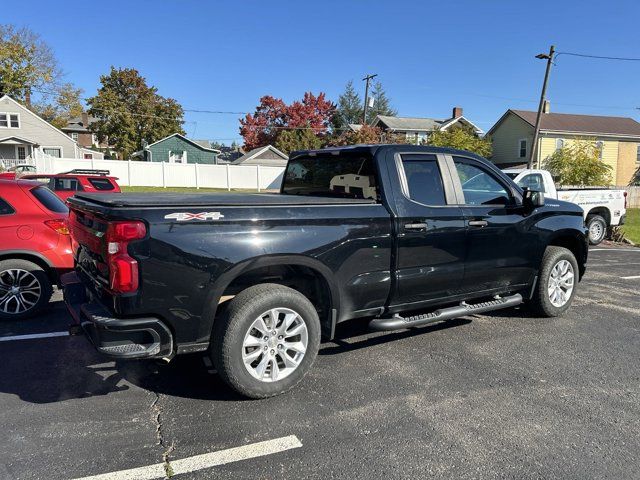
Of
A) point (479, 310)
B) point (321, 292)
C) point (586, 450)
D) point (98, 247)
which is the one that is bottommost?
point (586, 450)

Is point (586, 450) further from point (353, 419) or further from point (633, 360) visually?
point (633, 360)

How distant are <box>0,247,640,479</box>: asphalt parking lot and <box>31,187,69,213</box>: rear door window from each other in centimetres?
137

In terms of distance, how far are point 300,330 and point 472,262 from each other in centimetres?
198

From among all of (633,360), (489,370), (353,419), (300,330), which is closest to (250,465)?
(353,419)

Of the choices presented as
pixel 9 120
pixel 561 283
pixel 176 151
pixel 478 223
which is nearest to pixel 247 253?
pixel 478 223

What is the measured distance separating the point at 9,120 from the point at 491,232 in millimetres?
46704

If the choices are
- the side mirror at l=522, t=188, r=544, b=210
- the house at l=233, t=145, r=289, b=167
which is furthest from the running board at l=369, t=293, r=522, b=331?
the house at l=233, t=145, r=289, b=167

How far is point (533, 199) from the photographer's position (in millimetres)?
5133

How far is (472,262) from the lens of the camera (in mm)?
4816

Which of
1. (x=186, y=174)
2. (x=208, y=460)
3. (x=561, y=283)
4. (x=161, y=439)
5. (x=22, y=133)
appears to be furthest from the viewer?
(x=22, y=133)

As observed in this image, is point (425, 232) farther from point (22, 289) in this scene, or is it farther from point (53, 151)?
point (53, 151)

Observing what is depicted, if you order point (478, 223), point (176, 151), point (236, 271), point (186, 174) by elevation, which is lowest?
point (236, 271)

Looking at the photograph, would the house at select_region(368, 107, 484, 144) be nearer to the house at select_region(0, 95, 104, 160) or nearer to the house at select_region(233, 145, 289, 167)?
the house at select_region(233, 145, 289, 167)

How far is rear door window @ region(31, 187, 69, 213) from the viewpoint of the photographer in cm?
562
